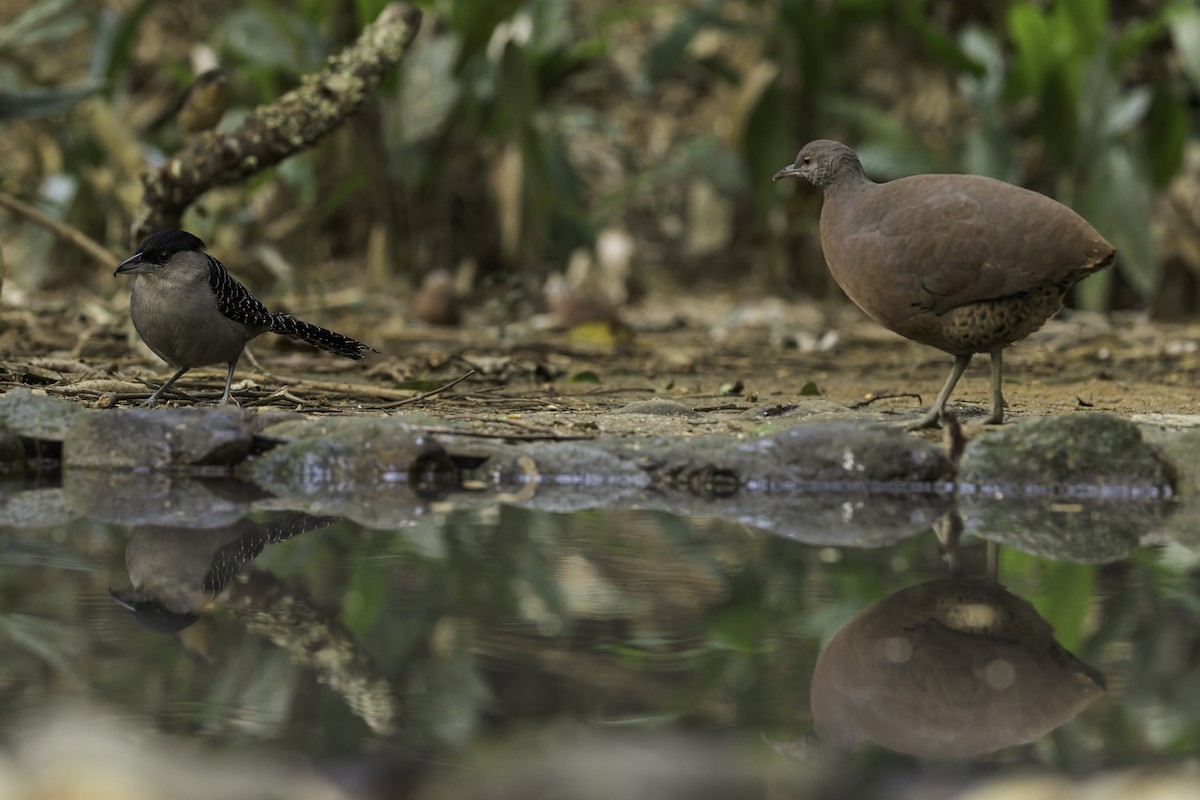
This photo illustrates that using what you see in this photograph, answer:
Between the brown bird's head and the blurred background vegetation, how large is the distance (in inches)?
131

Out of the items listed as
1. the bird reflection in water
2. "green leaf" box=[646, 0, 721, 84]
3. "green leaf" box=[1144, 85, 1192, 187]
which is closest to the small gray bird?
the bird reflection in water

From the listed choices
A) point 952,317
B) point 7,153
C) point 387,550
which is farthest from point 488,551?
point 7,153

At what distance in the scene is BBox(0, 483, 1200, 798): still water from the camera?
195 cm

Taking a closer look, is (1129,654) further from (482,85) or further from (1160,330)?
(482,85)

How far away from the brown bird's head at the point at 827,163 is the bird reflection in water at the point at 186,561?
1.99 m

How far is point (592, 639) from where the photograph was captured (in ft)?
7.89

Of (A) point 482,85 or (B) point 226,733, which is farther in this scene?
(A) point 482,85

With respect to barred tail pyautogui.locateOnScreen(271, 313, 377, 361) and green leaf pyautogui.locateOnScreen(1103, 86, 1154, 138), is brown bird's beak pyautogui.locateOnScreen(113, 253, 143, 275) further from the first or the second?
green leaf pyautogui.locateOnScreen(1103, 86, 1154, 138)

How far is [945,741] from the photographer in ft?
6.45

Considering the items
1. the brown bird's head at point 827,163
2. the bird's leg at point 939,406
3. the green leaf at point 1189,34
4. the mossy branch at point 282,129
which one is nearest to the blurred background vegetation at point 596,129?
the green leaf at point 1189,34

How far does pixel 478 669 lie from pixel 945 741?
2.33 ft

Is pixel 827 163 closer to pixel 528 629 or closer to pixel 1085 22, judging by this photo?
pixel 528 629

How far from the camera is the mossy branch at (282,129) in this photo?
5.77m

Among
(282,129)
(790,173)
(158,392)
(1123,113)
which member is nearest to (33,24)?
(282,129)
